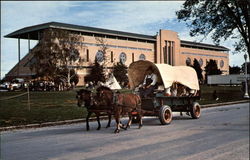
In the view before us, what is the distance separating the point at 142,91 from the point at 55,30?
4070 centimetres

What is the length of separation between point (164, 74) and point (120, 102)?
3.23 m

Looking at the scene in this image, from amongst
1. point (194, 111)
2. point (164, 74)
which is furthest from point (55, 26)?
point (164, 74)

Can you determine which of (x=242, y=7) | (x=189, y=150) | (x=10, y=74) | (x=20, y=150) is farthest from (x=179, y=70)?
(x=10, y=74)

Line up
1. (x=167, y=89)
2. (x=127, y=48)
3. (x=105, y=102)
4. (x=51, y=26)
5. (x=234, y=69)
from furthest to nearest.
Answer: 1. (x=234, y=69)
2. (x=127, y=48)
3. (x=51, y=26)
4. (x=167, y=89)
5. (x=105, y=102)

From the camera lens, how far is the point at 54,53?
51969 millimetres

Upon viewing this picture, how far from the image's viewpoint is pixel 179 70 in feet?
52.5

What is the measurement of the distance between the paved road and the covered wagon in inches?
66.3

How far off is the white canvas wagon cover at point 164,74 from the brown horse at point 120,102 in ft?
6.67

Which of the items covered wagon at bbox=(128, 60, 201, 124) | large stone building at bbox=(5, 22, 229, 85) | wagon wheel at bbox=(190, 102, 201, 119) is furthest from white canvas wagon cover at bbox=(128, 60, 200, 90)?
large stone building at bbox=(5, 22, 229, 85)

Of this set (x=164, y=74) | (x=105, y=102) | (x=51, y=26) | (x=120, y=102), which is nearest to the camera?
(x=105, y=102)

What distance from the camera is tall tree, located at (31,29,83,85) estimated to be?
51781 mm

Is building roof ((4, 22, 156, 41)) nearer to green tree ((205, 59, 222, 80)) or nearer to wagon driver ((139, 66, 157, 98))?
green tree ((205, 59, 222, 80))

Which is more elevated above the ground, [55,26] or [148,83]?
[55,26]

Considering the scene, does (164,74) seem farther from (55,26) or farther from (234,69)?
(234,69)
